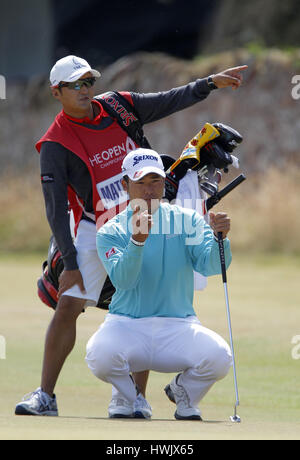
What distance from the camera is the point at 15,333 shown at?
412 inches

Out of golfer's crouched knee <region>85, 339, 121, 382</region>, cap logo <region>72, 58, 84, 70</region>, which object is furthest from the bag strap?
golfer's crouched knee <region>85, 339, 121, 382</region>

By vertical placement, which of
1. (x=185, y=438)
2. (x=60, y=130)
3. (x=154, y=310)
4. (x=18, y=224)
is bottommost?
(x=185, y=438)

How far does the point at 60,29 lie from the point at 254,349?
18.3 meters

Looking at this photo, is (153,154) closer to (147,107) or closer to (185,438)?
(147,107)

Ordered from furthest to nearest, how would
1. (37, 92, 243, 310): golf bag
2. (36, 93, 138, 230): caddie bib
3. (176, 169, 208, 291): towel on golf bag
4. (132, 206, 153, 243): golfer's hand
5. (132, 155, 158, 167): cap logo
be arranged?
(37, 92, 243, 310): golf bag < (176, 169, 208, 291): towel on golf bag < (36, 93, 138, 230): caddie bib < (132, 155, 158, 167): cap logo < (132, 206, 153, 243): golfer's hand

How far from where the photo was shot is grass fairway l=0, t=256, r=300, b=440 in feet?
16.2

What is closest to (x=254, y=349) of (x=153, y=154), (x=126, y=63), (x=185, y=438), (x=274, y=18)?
(x=153, y=154)

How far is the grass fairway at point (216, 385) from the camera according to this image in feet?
16.2

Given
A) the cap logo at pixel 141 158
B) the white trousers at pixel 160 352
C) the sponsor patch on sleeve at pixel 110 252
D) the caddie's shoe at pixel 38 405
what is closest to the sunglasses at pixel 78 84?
the cap logo at pixel 141 158

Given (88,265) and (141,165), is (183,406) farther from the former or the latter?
(141,165)

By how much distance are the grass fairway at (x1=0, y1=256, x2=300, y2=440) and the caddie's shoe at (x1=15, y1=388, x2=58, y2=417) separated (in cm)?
14

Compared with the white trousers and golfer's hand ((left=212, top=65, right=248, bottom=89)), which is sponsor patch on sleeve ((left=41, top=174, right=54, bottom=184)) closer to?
the white trousers

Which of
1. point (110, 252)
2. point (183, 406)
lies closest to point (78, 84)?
point (110, 252)

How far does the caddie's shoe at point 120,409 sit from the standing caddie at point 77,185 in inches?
21.8
